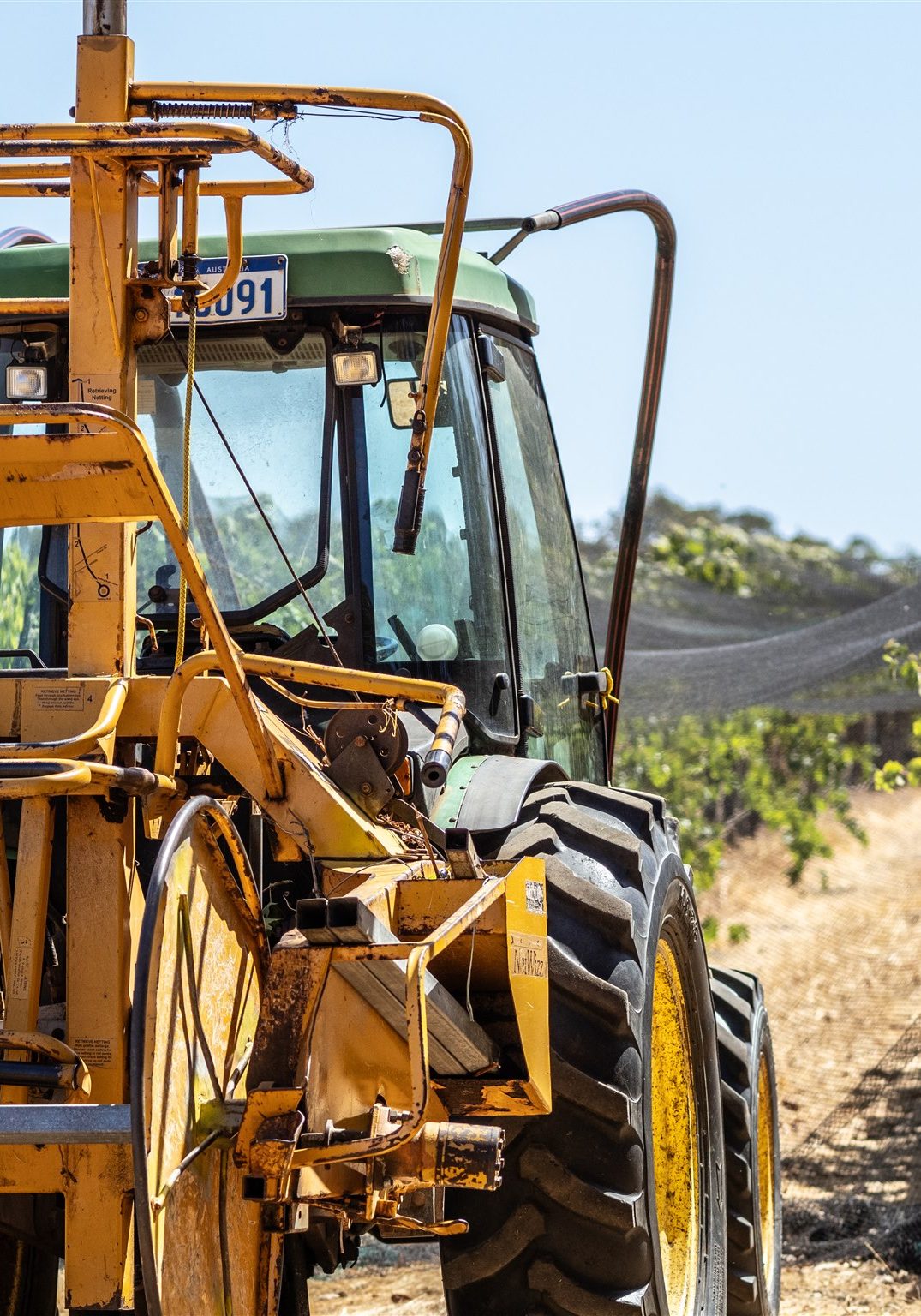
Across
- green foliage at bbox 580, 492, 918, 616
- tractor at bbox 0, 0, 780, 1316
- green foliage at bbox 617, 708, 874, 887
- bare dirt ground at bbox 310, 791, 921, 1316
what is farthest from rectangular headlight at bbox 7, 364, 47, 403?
green foliage at bbox 617, 708, 874, 887

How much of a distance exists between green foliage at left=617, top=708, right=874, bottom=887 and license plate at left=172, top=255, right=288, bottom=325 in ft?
27.6

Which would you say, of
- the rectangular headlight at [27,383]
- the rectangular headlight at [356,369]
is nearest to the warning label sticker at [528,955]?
the rectangular headlight at [356,369]

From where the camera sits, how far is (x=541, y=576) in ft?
15.2

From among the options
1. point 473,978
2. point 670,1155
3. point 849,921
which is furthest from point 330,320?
point 849,921

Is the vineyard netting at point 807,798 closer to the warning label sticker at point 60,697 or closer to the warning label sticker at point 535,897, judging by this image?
the warning label sticker at point 535,897

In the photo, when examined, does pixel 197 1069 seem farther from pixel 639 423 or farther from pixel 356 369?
pixel 639 423

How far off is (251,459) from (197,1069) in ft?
6.25

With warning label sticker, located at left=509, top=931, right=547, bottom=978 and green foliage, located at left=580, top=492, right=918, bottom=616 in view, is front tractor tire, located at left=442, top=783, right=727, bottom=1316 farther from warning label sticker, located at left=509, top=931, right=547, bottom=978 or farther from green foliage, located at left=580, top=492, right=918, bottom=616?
green foliage, located at left=580, top=492, right=918, bottom=616

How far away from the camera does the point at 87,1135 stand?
2.46 m

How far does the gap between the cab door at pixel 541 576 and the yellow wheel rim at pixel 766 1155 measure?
1140mm

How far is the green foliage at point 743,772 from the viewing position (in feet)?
44.1

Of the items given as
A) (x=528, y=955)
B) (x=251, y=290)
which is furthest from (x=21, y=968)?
(x=251, y=290)

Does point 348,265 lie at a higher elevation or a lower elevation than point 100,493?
higher

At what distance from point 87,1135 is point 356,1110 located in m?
0.46
